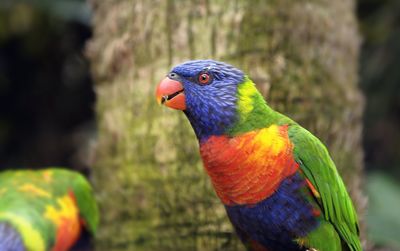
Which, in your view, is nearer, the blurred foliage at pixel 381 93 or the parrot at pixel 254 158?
the parrot at pixel 254 158

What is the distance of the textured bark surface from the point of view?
9.96 feet

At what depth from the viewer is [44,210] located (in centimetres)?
340

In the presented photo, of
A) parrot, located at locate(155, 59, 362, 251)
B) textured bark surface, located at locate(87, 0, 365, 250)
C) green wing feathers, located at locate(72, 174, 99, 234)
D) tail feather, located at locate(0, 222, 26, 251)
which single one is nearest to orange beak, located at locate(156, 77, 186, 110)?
parrot, located at locate(155, 59, 362, 251)

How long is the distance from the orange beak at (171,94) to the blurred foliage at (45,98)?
3406mm

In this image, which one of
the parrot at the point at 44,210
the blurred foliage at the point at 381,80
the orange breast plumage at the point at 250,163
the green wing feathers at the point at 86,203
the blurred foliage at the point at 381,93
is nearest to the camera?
the orange breast plumage at the point at 250,163

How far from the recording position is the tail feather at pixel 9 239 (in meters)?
2.96

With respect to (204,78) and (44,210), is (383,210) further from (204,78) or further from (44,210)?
(204,78)

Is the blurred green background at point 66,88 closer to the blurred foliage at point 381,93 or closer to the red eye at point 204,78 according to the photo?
the blurred foliage at point 381,93

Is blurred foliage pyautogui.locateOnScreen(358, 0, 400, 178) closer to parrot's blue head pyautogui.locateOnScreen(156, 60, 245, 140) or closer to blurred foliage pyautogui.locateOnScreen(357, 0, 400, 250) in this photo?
blurred foliage pyautogui.locateOnScreen(357, 0, 400, 250)

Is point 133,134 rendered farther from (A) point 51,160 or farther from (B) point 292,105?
(A) point 51,160

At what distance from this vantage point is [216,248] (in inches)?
116

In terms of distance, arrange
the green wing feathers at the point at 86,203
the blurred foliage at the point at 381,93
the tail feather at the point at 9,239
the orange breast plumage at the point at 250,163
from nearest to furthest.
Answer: the orange breast plumage at the point at 250,163 → the tail feather at the point at 9,239 → the green wing feathers at the point at 86,203 → the blurred foliage at the point at 381,93

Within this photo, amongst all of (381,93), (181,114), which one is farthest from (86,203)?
(381,93)

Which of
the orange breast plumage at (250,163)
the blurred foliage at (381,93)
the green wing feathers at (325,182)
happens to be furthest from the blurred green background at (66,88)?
the orange breast plumage at (250,163)
